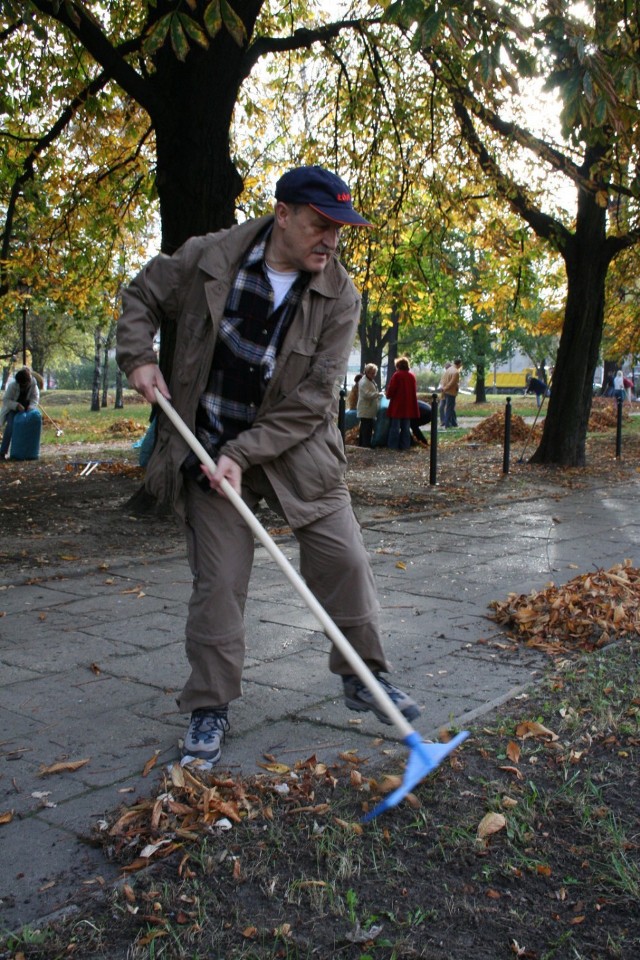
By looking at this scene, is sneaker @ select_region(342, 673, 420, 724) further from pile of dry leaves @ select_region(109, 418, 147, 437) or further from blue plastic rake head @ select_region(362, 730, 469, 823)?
pile of dry leaves @ select_region(109, 418, 147, 437)

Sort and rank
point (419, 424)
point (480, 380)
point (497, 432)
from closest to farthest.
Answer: point (419, 424) < point (497, 432) < point (480, 380)

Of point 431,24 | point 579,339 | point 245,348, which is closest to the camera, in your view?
point 245,348

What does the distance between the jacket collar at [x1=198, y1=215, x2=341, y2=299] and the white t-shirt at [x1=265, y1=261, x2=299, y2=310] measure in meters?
0.08

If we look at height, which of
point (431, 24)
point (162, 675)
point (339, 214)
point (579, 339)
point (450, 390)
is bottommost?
point (162, 675)

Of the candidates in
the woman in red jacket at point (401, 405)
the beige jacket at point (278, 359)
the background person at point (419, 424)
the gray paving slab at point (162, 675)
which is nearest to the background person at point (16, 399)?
the woman in red jacket at point (401, 405)

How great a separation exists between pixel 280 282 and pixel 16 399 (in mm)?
13887

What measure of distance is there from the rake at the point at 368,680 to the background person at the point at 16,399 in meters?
13.4

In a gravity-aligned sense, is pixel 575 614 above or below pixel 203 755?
above

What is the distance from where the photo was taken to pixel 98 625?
5543 mm

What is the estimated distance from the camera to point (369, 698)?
3.65 m

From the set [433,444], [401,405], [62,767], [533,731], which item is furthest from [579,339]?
[62,767]

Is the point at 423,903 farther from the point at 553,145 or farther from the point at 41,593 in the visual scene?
the point at 553,145

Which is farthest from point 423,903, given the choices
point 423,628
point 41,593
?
point 41,593

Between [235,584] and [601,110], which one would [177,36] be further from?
[235,584]
